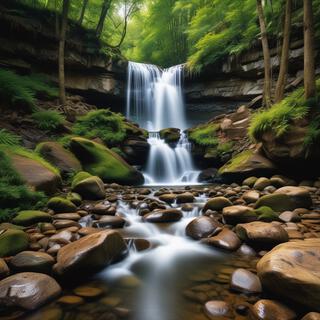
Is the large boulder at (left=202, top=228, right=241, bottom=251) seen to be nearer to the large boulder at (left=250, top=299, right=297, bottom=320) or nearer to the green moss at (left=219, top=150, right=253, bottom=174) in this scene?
the large boulder at (left=250, top=299, right=297, bottom=320)

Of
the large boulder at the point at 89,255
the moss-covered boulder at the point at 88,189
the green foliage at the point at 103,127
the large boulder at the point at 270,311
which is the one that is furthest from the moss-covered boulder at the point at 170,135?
the large boulder at the point at 270,311

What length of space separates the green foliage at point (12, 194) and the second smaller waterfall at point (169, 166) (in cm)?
570

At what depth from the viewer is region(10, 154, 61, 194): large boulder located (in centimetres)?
500

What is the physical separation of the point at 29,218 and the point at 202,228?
2.44 meters

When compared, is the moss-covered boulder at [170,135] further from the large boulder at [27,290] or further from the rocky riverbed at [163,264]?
the large boulder at [27,290]

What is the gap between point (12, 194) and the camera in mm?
3930

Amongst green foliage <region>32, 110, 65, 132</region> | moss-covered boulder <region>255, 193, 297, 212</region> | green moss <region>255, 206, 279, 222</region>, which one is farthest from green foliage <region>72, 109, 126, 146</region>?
green moss <region>255, 206, 279, 222</region>

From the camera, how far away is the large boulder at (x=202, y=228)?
150 inches

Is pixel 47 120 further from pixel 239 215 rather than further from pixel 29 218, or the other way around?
pixel 239 215

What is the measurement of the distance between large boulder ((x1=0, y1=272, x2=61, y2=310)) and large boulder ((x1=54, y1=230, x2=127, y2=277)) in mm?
220

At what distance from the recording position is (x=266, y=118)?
736cm

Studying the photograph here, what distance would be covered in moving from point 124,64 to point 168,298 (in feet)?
50.4

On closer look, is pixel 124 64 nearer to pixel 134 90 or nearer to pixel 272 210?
pixel 134 90

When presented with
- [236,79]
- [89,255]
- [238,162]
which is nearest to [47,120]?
[238,162]
